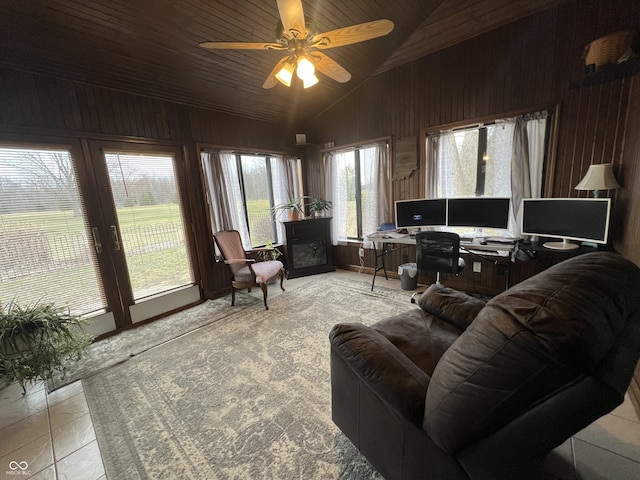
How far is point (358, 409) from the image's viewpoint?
119 centimetres

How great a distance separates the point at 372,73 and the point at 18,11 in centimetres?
349

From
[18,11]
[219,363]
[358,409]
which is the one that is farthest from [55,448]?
[18,11]

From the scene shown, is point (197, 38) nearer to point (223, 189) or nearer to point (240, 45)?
point (240, 45)

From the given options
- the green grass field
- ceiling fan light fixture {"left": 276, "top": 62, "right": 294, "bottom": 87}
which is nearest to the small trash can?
ceiling fan light fixture {"left": 276, "top": 62, "right": 294, "bottom": 87}

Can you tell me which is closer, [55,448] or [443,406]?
[443,406]

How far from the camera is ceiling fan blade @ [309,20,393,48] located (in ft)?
5.54

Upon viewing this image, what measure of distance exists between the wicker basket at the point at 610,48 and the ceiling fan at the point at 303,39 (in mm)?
1783

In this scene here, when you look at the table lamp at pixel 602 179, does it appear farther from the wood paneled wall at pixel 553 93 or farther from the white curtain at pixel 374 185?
the white curtain at pixel 374 185

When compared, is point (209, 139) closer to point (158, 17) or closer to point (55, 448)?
point (158, 17)

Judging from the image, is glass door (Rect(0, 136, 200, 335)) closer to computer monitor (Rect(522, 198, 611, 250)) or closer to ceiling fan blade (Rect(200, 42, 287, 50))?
ceiling fan blade (Rect(200, 42, 287, 50))

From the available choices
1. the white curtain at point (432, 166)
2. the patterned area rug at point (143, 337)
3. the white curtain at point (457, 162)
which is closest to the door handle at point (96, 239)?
the patterned area rug at point (143, 337)

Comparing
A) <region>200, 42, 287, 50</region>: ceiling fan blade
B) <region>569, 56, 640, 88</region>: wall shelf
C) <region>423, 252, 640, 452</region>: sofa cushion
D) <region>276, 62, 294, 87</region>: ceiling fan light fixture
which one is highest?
<region>200, 42, 287, 50</region>: ceiling fan blade

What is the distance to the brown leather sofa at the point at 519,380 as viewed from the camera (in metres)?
0.63

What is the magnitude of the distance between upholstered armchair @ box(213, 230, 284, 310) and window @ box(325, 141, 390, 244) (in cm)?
150
